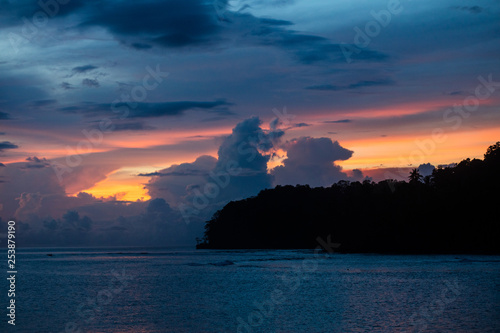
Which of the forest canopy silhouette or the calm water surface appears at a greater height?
the forest canopy silhouette

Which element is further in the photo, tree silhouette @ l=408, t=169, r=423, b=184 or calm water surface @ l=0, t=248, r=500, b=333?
tree silhouette @ l=408, t=169, r=423, b=184

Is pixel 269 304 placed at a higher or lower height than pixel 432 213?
lower

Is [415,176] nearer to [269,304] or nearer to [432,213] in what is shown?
[432,213]

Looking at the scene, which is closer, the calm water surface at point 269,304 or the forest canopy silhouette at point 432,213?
the calm water surface at point 269,304

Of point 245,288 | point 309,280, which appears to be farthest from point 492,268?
point 245,288

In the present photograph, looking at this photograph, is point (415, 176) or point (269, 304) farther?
point (415, 176)

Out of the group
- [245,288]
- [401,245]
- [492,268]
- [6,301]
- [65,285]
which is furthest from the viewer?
[401,245]

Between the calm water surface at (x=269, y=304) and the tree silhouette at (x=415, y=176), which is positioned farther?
the tree silhouette at (x=415, y=176)

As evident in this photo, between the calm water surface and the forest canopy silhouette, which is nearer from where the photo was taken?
the calm water surface

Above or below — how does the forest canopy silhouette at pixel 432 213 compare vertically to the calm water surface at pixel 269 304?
above

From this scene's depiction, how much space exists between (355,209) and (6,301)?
419 feet

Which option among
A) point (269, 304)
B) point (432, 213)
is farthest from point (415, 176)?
point (269, 304)

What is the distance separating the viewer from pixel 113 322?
132 feet

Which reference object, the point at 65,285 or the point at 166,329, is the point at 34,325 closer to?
the point at 166,329
